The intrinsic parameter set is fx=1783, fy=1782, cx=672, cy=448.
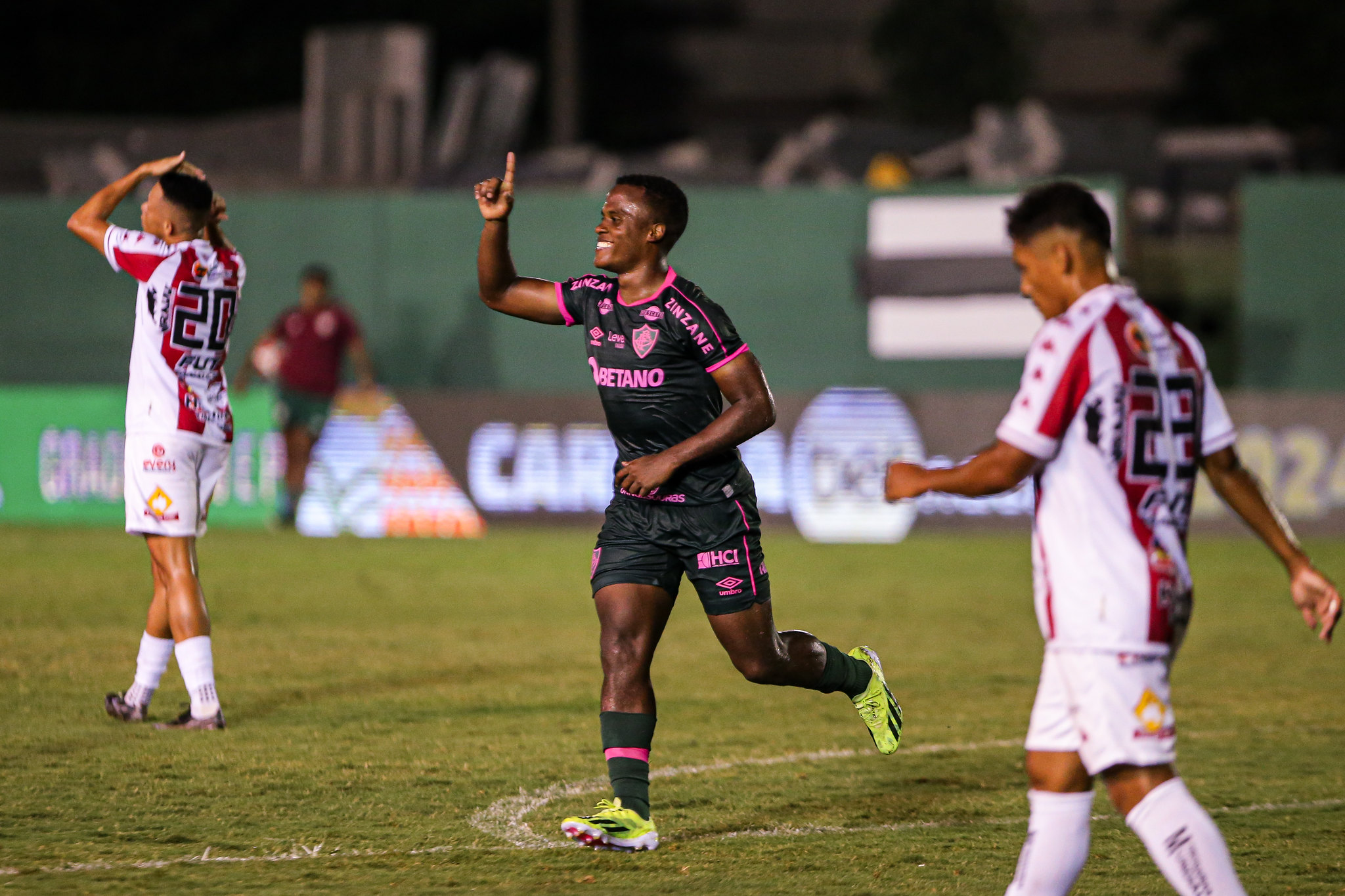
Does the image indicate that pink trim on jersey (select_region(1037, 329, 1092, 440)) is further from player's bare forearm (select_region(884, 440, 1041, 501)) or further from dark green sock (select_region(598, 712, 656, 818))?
dark green sock (select_region(598, 712, 656, 818))

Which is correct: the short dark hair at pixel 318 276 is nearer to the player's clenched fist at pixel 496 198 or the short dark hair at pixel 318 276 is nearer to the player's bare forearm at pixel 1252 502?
the player's clenched fist at pixel 496 198

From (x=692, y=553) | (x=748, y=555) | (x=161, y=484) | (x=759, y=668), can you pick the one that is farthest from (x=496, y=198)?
(x=161, y=484)

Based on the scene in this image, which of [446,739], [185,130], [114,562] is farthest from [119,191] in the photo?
[185,130]

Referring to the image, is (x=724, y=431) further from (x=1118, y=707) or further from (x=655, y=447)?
(x=1118, y=707)

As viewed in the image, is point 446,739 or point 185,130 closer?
point 446,739

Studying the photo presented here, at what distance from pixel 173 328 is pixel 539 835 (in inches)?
112

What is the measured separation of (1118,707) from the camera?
4.02 meters

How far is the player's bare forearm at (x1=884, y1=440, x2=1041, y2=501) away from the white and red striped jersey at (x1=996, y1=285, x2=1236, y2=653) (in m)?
0.03

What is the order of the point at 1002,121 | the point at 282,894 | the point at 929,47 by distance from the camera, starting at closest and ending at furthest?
the point at 282,894 → the point at 1002,121 → the point at 929,47

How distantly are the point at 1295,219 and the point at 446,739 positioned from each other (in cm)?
1115

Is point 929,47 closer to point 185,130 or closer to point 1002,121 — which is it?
point 1002,121

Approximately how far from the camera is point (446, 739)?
24.1 feet

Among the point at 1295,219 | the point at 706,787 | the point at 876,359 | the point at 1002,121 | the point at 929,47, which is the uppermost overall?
the point at 929,47

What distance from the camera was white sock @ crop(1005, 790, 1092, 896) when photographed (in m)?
4.16
